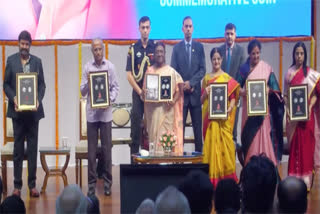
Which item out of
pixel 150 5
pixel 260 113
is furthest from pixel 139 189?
pixel 150 5

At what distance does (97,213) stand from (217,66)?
14.4 feet

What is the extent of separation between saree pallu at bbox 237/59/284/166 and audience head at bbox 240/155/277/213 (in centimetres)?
400

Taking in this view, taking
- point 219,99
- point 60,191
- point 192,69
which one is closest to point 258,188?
point 219,99

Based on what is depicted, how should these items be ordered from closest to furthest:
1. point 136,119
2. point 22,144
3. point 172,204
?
point 172,204 < point 22,144 < point 136,119

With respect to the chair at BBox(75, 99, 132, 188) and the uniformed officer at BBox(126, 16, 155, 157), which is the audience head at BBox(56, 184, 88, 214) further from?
the chair at BBox(75, 99, 132, 188)

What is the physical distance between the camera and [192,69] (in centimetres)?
769

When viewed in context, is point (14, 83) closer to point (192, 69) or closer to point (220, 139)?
point (192, 69)

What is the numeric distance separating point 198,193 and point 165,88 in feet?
13.8

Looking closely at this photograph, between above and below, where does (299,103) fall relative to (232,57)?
below

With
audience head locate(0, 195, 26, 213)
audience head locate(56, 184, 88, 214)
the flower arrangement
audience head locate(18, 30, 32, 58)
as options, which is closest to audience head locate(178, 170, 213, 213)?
audience head locate(56, 184, 88, 214)

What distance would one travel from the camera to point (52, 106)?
32.3 feet

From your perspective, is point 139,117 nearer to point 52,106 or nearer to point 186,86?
point 186,86

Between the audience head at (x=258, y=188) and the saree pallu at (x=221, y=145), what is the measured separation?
154 inches

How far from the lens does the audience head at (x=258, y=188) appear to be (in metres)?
2.80
